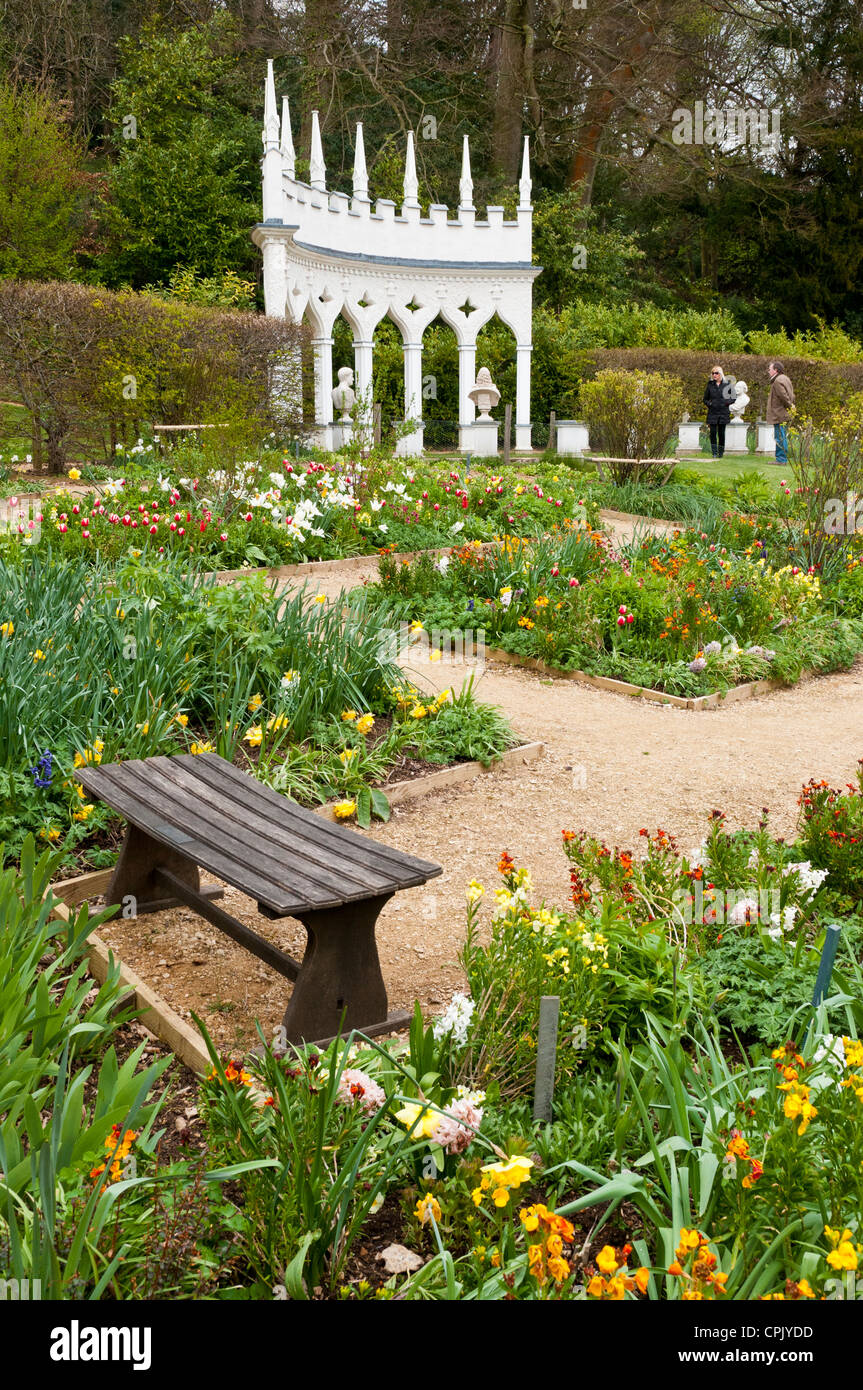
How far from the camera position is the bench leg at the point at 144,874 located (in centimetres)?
405

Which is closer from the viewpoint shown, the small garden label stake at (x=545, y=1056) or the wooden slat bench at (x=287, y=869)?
the small garden label stake at (x=545, y=1056)

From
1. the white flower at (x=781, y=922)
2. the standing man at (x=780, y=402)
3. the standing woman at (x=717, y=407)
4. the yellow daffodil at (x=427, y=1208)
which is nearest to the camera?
the yellow daffodil at (x=427, y=1208)

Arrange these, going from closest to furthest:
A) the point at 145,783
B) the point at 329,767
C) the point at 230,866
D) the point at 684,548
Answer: the point at 230,866, the point at 145,783, the point at 329,767, the point at 684,548

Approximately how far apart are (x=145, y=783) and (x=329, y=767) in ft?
4.66

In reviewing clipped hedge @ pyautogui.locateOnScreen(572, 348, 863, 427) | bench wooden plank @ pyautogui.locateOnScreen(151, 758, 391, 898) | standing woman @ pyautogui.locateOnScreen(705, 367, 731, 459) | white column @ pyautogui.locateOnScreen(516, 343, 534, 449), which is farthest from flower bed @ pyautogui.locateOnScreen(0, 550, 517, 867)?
white column @ pyautogui.locateOnScreen(516, 343, 534, 449)

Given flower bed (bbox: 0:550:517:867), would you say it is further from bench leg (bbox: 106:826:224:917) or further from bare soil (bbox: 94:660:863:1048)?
bare soil (bbox: 94:660:863:1048)

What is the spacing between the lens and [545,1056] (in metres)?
2.71

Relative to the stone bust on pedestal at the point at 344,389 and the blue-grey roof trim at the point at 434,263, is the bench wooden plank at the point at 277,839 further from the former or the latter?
the blue-grey roof trim at the point at 434,263

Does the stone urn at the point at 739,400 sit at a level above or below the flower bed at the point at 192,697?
above

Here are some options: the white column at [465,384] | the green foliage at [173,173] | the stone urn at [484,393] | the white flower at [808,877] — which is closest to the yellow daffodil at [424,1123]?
the white flower at [808,877]

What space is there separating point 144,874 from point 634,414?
11.4m

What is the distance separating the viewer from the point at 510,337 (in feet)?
82.9
